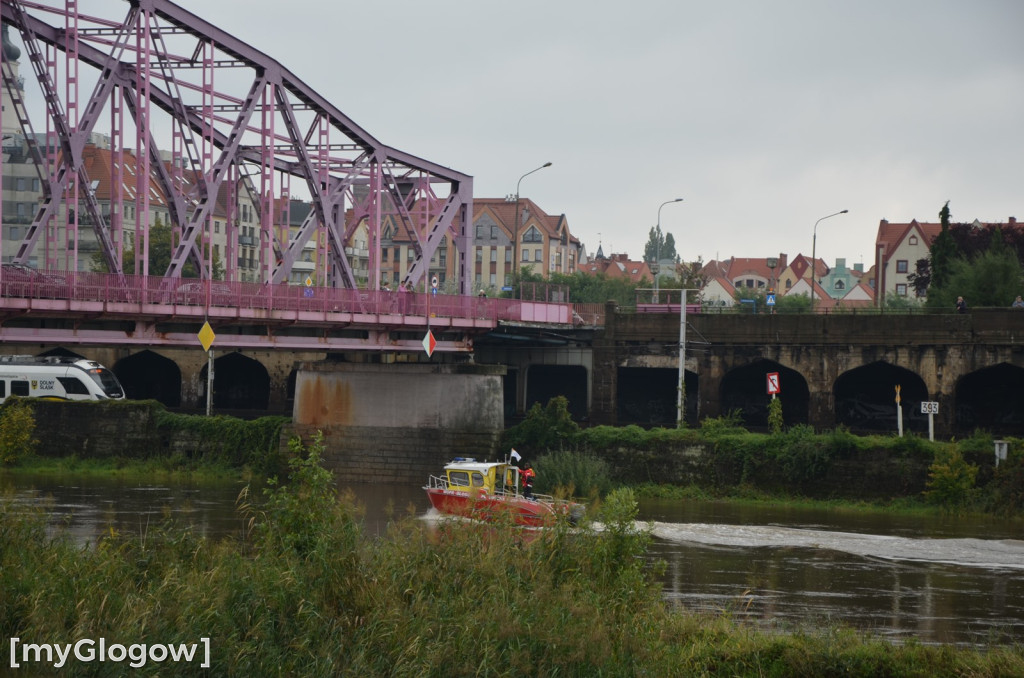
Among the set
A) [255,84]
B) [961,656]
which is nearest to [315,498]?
[961,656]

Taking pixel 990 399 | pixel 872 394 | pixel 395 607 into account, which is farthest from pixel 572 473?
pixel 395 607

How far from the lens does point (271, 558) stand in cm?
2011

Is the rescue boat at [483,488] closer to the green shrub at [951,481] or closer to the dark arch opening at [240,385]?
the green shrub at [951,481]

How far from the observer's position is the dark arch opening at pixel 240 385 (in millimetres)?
71312

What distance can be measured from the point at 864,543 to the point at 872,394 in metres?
26.3

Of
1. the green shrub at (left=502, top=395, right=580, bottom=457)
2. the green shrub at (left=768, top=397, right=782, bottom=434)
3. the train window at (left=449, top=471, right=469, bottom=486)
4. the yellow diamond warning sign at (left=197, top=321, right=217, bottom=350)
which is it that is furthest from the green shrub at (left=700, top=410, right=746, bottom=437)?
the yellow diamond warning sign at (left=197, top=321, right=217, bottom=350)

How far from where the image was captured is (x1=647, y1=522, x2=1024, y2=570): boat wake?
3416cm

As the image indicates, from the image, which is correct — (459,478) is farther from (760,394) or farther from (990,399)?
(990,399)

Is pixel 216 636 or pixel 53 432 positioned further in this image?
pixel 53 432

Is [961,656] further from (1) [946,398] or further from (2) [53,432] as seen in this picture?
(2) [53,432]

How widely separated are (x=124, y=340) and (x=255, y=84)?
47.6 feet

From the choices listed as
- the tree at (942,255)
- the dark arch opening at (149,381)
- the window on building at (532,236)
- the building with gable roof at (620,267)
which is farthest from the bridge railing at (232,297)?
the building with gable roof at (620,267)

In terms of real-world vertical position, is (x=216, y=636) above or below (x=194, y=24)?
below

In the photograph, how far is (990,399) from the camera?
58000 millimetres
